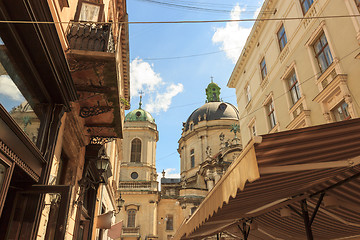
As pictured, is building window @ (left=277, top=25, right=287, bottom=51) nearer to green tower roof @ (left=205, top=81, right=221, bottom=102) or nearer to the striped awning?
the striped awning

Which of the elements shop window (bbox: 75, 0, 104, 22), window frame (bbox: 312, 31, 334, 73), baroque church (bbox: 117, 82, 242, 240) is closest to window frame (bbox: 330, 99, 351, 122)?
window frame (bbox: 312, 31, 334, 73)

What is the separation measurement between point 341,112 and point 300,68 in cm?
312

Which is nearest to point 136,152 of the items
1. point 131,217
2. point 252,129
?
point 131,217

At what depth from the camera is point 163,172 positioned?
5522 centimetres

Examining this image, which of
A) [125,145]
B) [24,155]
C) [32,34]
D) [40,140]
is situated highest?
[125,145]

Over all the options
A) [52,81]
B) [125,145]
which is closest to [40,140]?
[52,81]

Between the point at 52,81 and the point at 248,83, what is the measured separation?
15.3 meters

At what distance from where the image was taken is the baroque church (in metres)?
41.2

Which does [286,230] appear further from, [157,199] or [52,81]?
[157,199]

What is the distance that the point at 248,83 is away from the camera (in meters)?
18.9

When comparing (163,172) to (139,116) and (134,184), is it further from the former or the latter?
(139,116)

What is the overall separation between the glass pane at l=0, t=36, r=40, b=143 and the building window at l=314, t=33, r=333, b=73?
1009 centimetres

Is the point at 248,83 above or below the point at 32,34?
above

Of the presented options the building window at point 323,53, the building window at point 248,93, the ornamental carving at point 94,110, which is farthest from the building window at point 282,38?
the ornamental carving at point 94,110
